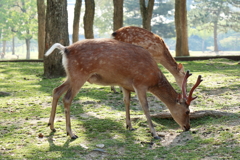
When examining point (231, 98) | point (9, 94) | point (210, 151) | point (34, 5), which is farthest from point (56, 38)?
point (34, 5)

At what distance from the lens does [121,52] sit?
5.59 m

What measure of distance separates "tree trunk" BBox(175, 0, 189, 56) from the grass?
1237 centimetres

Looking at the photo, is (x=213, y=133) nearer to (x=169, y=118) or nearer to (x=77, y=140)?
(x=169, y=118)

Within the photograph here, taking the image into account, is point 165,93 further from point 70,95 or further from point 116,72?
point 70,95

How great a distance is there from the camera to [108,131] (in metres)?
5.80

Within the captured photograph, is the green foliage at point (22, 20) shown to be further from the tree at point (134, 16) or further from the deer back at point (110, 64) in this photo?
the deer back at point (110, 64)

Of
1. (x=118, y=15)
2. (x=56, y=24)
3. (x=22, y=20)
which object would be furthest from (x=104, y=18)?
(x=56, y=24)

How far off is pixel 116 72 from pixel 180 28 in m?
16.3

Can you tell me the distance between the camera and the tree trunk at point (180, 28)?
20.7 metres

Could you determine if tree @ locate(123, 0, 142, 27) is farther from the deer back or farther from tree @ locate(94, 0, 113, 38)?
the deer back

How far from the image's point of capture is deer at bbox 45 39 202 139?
5457 mm

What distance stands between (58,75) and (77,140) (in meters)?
6.46

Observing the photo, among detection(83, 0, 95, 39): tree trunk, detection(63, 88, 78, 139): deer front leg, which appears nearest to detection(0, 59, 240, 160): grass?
detection(63, 88, 78, 139): deer front leg

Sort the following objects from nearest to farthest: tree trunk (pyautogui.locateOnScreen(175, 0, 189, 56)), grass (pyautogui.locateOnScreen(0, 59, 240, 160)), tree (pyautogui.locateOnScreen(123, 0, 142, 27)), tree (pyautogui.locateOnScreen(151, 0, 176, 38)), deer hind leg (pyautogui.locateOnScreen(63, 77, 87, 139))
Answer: grass (pyautogui.locateOnScreen(0, 59, 240, 160)), deer hind leg (pyautogui.locateOnScreen(63, 77, 87, 139)), tree trunk (pyautogui.locateOnScreen(175, 0, 189, 56)), tree (pyautogui.locateOnScreen(151, 0, 176, 38)), tree (pyautogui.locateOnScreen(123, 0, 142, 27))
